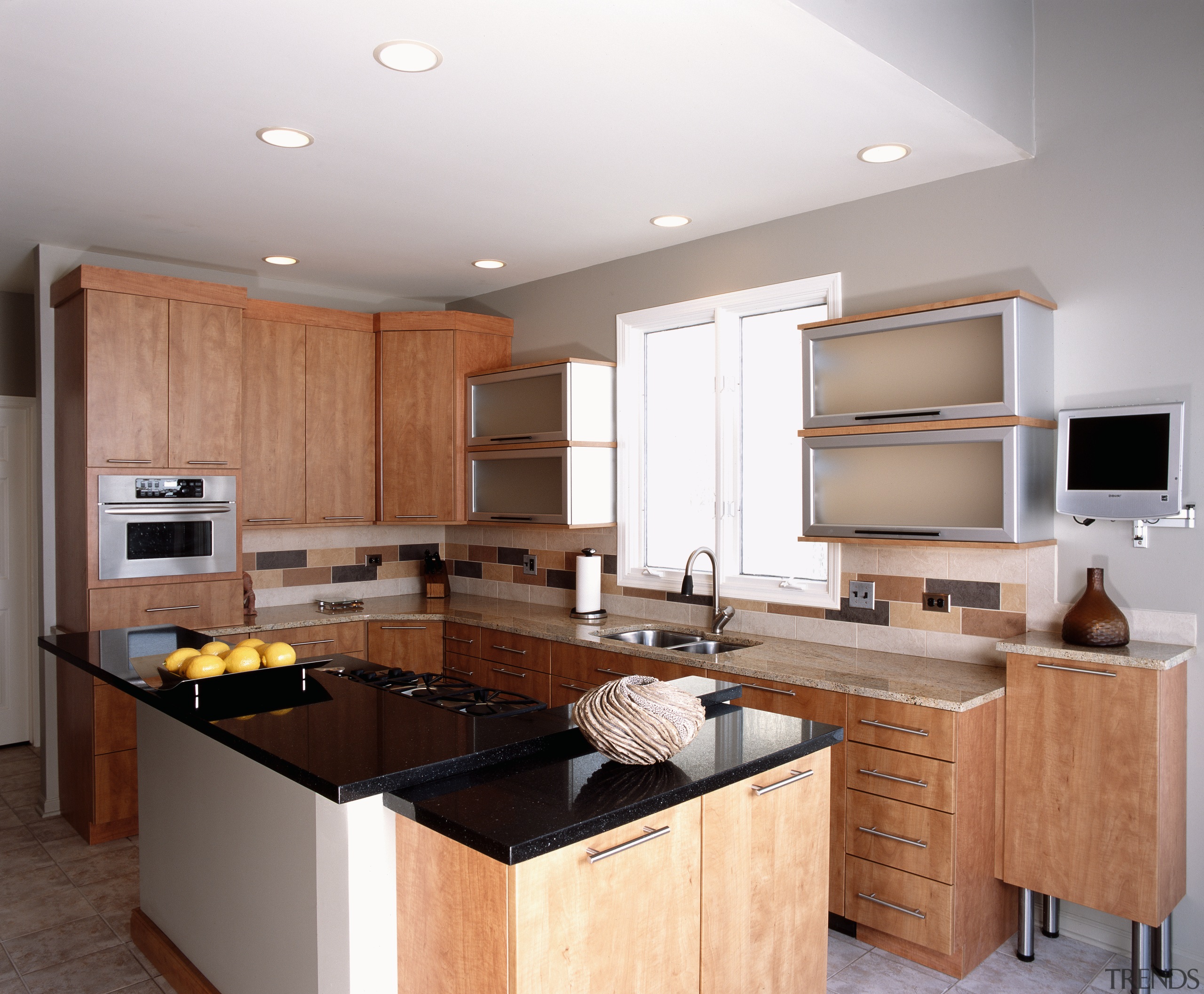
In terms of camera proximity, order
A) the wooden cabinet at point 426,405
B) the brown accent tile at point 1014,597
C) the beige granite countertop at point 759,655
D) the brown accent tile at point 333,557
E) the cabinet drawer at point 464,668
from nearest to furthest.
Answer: the beige granite countertop at point 759,655
the brown accent tile at point 1014,597
the cabinet drawer at point 464,668
the wooden cabinet at point 426,405
the brown accent tile at point 333,557

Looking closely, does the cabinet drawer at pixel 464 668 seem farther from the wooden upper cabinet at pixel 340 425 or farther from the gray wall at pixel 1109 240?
the gray wall at pixel 1109 240

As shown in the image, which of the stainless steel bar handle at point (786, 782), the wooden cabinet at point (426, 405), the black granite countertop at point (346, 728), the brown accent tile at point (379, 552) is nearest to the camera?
the black granite countertop at point (346, 728)

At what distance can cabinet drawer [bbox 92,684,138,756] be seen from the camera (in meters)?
3.75

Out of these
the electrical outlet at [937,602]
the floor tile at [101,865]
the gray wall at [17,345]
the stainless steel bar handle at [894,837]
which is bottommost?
the floor tile at [101,865]

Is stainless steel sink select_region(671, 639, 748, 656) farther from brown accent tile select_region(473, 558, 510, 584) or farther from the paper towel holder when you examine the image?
brown accent tile select_region(473, 558, 510, 584)

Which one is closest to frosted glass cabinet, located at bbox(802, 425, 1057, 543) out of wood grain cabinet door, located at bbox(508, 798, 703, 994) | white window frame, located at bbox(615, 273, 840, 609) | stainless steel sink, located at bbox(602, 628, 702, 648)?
white window frame, located at bbox(615, 273, 840, 609)

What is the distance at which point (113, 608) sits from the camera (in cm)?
384

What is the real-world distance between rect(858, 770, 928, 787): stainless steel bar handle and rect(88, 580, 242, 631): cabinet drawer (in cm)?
289

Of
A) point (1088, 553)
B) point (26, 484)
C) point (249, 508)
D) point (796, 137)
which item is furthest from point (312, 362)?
point (1088, 553)

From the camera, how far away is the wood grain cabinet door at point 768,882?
1.80m

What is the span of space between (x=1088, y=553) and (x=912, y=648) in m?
0.70

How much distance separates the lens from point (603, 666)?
367cm

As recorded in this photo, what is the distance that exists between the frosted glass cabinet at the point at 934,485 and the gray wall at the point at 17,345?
176 inches

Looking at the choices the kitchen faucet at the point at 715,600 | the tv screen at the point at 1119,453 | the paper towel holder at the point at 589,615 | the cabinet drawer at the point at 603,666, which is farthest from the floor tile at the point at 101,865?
the tv screen at the point at 1119,453
